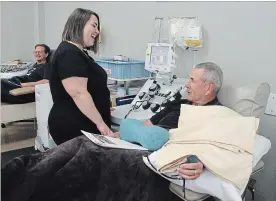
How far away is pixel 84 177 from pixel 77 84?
596 millimetres

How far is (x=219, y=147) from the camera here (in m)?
1.31

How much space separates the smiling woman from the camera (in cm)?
180

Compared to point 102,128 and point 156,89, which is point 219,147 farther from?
A: point 156,89

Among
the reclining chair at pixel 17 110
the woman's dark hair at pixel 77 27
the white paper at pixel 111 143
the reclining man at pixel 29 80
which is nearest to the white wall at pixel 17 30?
the reclining man at pixel 29 80

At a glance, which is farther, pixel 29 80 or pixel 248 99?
pixel 29 80

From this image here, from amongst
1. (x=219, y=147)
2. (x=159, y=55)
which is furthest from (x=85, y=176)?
(x=159, y=55)

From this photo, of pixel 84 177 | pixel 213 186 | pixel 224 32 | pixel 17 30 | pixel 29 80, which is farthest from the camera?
pixel 17 30

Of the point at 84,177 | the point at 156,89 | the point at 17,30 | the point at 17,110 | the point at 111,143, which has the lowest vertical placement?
the point at 17,110

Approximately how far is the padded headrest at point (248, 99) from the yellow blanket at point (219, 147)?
0.27m

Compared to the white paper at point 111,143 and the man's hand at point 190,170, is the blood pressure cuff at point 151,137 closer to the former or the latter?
the white paper at point 111,143

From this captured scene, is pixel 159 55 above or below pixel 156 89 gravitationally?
above

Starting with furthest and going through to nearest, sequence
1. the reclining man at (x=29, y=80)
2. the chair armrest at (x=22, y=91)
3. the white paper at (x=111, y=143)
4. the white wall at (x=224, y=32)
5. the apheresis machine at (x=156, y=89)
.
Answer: the reclining man at (x=29, y=80), the chair armrest at (x=22, y=91), the apheresis machine at (x=156, y=89), the white wall at (x=224, y=32), the white paper at (x=111, y=143)

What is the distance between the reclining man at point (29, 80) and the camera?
3.15m

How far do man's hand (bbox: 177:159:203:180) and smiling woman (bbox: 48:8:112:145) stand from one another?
2.48 ft
